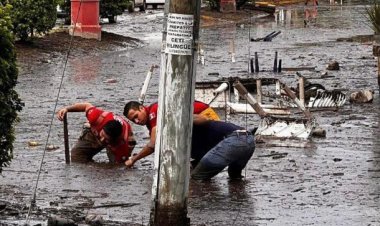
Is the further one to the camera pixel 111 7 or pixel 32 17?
pixel 111 7

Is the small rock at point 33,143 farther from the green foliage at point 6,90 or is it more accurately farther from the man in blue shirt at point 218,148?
the green foliage at point 6,90

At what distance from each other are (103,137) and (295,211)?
11.8ft

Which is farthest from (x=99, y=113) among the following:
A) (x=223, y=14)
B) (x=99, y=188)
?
(x=223, y=14)

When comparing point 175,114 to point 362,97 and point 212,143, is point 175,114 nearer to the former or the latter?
point 212,143

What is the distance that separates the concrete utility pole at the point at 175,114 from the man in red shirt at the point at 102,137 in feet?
12.8

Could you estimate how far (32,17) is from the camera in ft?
100.0

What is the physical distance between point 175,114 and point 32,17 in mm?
21500

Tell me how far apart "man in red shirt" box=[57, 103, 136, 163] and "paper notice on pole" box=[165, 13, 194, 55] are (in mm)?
4049

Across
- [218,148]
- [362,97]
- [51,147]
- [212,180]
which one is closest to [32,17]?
[362,97]

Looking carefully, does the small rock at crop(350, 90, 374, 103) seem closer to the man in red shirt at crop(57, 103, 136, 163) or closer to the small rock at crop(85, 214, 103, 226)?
the man in red shirt at crop(57, 103, 136, 163)

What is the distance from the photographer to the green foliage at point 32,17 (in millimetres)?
29641

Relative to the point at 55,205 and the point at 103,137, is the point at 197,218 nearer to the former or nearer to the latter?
the point at 55,205

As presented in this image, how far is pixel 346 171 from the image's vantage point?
13.2m

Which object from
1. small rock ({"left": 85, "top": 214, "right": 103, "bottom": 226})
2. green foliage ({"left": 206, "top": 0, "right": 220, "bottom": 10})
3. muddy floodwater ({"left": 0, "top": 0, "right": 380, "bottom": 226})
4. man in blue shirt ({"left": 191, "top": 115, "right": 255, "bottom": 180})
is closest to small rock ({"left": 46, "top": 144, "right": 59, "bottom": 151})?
muddy floodwater ({"left": 0, "top": 0, "right": 380, "bottom": 226})
